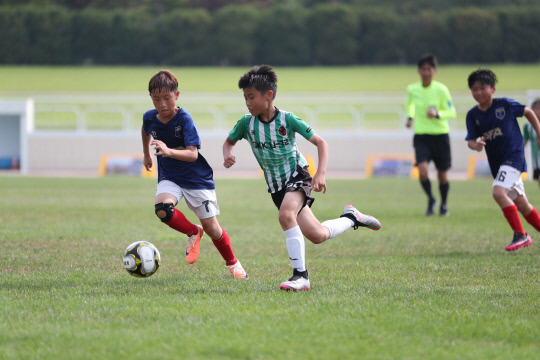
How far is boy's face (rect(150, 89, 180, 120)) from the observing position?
590 centimetres

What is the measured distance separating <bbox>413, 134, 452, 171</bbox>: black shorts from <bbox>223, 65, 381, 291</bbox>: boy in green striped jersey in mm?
5723

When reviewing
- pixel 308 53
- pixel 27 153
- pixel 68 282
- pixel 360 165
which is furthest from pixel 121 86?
pixel 68 282

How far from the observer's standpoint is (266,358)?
3.69 metres

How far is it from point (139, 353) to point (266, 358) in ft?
2.18

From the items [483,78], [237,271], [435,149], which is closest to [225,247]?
[237,271]

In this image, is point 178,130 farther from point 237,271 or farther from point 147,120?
point 237,271

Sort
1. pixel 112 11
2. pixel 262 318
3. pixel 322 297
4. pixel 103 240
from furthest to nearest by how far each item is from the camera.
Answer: pixel 112 11, pixel 103 240, pixel 322 297, pixel 262 318

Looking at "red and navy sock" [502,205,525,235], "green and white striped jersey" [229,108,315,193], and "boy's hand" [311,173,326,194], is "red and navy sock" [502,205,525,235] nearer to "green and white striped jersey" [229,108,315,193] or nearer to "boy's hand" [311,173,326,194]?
"green and white striped jersey" [229,108,315,193]

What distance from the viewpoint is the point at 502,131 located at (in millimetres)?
7660

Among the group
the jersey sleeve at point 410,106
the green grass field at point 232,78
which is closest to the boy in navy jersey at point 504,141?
the jersey sleeve at point 410,106

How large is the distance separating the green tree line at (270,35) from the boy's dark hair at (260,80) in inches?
2079

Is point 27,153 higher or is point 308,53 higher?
point 308,53

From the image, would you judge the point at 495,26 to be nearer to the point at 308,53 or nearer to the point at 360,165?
the point at 308,53

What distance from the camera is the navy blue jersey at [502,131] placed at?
25.0 ft
